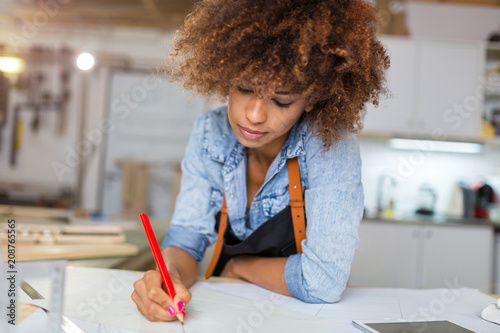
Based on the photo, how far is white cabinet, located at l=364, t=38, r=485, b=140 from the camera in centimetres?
332

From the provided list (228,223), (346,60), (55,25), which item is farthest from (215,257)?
(55,25)

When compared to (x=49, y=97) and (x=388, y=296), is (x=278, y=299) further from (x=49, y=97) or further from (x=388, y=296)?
(x=49, y=97)

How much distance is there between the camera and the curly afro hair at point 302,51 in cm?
86

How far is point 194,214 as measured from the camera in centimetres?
113

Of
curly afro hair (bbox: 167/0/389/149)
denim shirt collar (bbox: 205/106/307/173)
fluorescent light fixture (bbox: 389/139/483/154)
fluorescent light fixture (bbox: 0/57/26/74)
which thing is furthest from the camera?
fluorescent light fixture (bbox: 0/57/26/74)

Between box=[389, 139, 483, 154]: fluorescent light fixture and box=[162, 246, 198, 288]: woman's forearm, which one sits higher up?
box=[389, 139, 483, 154]: fluorescent light fixture

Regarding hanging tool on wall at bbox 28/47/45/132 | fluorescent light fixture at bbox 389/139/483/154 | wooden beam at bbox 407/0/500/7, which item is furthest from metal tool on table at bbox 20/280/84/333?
hanging tool on wall at bbox 28/47/45/132

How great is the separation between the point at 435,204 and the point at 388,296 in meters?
2.87

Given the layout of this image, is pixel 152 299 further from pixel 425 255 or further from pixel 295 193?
pixel 425 255

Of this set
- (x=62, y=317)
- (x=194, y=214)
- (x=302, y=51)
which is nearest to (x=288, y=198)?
(x=194, y=214)

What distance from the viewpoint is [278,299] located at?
0.93m

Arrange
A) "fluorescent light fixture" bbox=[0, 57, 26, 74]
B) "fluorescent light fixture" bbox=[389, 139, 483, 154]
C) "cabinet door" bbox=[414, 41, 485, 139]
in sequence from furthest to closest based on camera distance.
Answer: "fluorescent light fixture" bbox=[0, 57, 26, 74], "fluorescent light fixture" bbox=[389, 139, 483, 154], "cabinet door" bbox=[414, 41, 485, 139]

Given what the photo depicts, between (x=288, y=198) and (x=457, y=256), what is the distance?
7.82 feet

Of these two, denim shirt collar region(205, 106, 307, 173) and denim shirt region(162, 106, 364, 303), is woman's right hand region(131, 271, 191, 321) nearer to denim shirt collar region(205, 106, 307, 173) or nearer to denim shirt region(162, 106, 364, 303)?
denim shirt region(162, 106, 364, 303)
